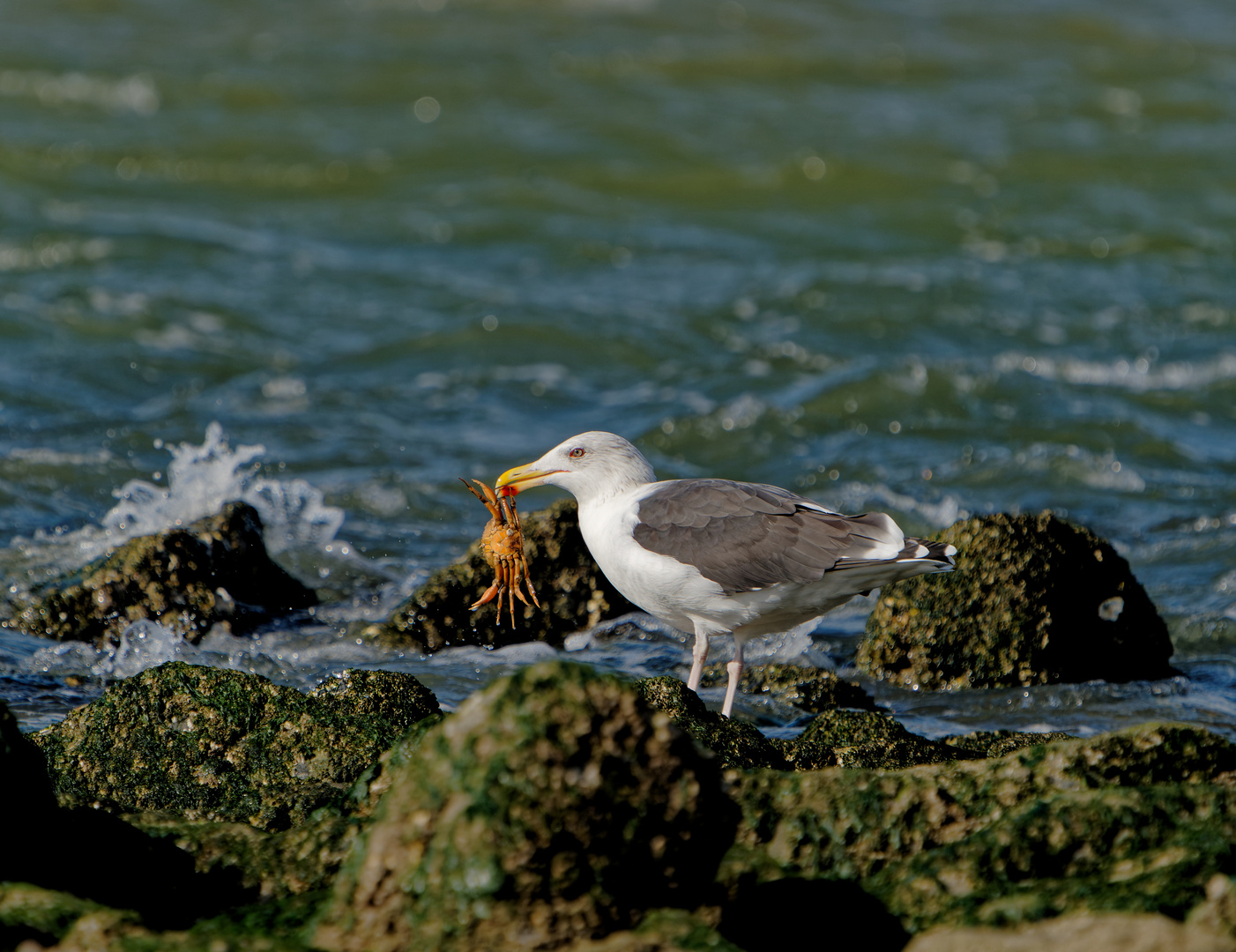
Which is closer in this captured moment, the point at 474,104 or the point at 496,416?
the point at 496,416

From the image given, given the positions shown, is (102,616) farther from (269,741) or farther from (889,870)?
(889,870)

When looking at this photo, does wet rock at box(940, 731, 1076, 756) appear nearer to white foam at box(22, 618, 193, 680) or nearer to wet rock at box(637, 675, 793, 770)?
wet rock at box(637, 675, 793, 770)

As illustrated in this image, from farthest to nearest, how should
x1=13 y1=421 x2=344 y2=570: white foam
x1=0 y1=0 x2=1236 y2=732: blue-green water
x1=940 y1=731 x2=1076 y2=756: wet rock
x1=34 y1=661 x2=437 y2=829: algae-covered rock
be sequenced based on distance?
x1=0 y1=0 x2=1236 y2=732: blue-green water < x1=13 y1=421 x2=344 y2=570: white foam < x1=940 y1=731 x2=1076 y2=756: wet rock < x1=34 y1=661 x2=437 y2=829: algae-covered rock

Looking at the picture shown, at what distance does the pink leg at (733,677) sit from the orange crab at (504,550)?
105 cm

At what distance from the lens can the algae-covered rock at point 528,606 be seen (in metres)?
7.05

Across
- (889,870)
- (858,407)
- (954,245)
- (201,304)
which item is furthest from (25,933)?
(954,245)

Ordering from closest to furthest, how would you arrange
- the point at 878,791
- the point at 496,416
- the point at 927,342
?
1. the point at 878,791
2. the point at 496,416
3. the point at 927,342

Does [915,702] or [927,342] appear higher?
[927,342]

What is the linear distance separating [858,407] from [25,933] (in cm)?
995

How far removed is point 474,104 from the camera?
21.0 metres

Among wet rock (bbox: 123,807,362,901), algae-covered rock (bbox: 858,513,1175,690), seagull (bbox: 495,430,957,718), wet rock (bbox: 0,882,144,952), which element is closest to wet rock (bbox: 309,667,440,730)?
wet rock (bbox: 123,807,362,901)

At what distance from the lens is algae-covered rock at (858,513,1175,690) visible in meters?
6.73

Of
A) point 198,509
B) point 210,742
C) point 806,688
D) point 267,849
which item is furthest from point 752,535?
point 198,509

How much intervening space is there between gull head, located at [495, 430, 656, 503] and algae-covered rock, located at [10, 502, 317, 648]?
1.70 metres
